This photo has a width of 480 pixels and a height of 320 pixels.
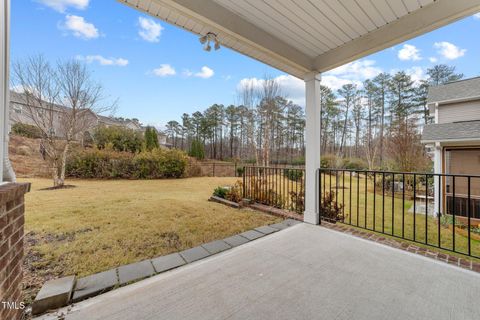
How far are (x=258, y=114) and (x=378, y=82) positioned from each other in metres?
8.12

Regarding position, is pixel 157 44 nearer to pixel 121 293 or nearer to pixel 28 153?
pixel 28 153

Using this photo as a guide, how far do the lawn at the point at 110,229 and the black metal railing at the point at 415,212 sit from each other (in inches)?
→ 50.0

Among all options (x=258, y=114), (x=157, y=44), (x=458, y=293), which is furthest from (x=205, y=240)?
(x=258, y=114)

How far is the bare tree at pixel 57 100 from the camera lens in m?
6.53

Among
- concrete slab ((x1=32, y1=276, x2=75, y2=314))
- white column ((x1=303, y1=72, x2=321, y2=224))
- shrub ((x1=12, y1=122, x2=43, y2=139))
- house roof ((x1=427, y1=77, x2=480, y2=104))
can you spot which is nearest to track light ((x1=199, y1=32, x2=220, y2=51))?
white column ((x1=303, y1=72, x2=321, y2=224))

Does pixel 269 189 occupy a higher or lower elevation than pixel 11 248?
lower

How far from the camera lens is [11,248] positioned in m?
1.17

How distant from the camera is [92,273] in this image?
Answer: 182 centimetres

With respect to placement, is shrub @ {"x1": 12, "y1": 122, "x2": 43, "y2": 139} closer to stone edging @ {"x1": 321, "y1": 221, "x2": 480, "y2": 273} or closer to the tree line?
the tree line

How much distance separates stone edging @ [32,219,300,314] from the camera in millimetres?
1486

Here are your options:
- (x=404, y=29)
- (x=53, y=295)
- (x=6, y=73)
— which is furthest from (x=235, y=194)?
(x=6, y=73)

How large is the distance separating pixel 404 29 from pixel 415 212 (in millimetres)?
2638

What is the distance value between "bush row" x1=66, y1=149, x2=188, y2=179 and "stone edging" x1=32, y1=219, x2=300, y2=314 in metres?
7.59

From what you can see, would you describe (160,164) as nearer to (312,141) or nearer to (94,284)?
(312,141)
